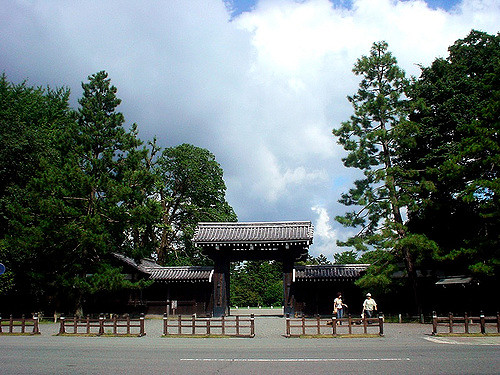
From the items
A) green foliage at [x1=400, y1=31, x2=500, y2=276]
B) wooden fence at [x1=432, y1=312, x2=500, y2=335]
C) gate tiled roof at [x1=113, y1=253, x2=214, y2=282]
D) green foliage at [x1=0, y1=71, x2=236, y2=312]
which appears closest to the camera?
wooden fence at [x1=432, y1=312, x2=500, y2=335]

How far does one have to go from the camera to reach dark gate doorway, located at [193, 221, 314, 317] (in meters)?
30.2

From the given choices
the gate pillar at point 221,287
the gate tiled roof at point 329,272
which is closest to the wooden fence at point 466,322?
the gate tiled roof at point 329,272

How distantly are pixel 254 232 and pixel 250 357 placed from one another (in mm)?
20536

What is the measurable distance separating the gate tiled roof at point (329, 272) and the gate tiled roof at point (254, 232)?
8.47 ft

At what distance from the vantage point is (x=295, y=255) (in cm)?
3102

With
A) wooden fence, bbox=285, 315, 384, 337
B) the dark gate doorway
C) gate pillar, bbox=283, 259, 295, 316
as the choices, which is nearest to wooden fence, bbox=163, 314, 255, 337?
wooden fence, bbox=285, 315, 384, 337

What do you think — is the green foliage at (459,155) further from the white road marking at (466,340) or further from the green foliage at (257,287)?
the green foliage at (257,287)

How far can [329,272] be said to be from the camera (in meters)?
31.2

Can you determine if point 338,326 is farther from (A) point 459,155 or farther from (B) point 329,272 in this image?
(B) point 329,272

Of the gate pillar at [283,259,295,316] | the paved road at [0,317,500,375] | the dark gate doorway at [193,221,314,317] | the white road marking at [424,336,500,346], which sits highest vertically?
the dark gate doorway at [193,221,314,317]

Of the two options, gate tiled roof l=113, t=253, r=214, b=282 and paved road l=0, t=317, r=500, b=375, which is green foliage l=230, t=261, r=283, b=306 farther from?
paved road l=0, t=317, r=500, b=375

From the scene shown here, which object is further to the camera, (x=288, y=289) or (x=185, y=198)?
Result: (x=185, y=198)

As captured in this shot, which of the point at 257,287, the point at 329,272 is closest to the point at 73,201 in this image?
the point at 329,272

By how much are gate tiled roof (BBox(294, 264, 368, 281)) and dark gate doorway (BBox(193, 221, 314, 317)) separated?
34.9 inches
